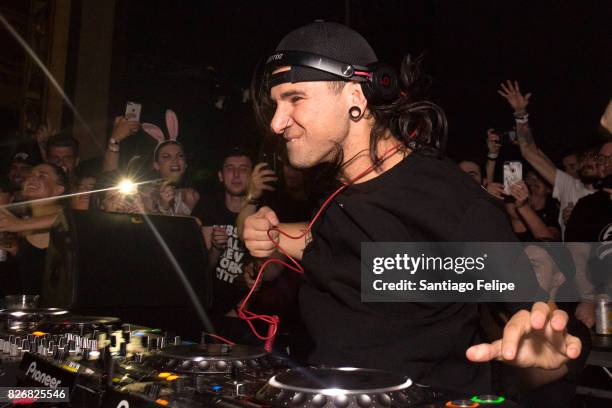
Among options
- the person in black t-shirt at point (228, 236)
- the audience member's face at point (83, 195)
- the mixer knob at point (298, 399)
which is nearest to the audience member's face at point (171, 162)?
the person in black t-shirt at point (228, 236)

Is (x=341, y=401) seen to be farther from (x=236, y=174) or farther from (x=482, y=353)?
(x=236, y=174)

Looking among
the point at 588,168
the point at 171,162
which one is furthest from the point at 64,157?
the point at 588,168

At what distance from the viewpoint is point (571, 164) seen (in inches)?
186

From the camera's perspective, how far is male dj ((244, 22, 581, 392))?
1.12 metres

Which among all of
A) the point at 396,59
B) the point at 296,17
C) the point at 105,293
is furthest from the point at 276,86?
the point at 296,17

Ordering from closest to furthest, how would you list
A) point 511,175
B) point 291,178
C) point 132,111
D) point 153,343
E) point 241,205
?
point 153,343, point 291,178, point 241,205, point 511,175, point 132,111

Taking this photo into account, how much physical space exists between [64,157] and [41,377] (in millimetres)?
3865

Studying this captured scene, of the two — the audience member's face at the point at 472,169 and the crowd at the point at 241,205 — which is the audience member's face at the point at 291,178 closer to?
the crowd at the point at 241,205

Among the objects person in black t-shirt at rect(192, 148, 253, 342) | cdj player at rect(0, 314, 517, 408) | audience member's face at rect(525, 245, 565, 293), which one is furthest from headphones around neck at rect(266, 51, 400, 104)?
person in black t-shirt at rect(192, 148, 253, 342)

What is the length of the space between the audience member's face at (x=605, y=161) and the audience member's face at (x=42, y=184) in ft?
11.7

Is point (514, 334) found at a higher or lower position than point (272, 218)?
lower

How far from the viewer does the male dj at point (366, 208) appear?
1.12m

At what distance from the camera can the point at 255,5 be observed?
5641 mm

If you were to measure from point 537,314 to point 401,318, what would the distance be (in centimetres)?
48
